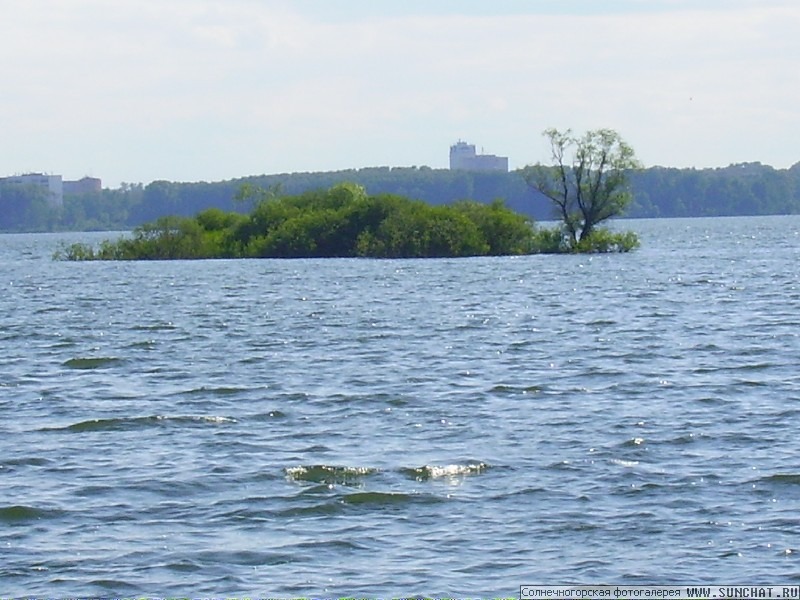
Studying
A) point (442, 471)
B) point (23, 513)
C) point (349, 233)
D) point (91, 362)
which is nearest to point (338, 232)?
point (349, 233)

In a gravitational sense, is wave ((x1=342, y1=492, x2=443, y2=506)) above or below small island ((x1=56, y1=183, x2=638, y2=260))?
below

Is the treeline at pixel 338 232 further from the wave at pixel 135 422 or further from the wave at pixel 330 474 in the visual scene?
the wave at pixel 330 474

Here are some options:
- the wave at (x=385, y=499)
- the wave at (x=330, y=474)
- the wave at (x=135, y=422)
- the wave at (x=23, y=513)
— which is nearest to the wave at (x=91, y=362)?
the wave at (x=135, y=422)

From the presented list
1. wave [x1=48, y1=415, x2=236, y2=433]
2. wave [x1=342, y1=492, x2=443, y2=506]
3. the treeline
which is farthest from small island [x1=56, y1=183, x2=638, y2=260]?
wave [x1=342, y1=492, x2=443, y2=506]

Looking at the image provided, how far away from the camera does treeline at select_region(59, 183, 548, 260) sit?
319 feet

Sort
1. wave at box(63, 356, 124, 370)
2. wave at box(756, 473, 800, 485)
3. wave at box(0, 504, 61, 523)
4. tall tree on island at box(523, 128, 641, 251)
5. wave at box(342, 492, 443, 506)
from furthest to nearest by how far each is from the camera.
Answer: tall tree on island at box(523, 128, 641, 251) < wave at box(63, 356, 124, 370) < wave at box(756, 473, 800, 485) < wave at box(342, 492, 443, 506) < wave at box(0, 504, 61, 523)

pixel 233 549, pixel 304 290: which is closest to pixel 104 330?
pixel 304 290

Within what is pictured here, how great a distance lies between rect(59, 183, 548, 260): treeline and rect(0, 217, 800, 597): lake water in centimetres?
5274

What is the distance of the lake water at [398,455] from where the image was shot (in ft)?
49.8

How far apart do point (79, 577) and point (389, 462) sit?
6.06m

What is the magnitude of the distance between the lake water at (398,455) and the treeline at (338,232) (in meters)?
52.7

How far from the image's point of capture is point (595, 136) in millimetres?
93688

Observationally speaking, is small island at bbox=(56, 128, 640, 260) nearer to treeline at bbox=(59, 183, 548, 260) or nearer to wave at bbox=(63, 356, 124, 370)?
treeline at bbox=(59, 183, 548, 260)

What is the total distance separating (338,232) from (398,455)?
81291mm
